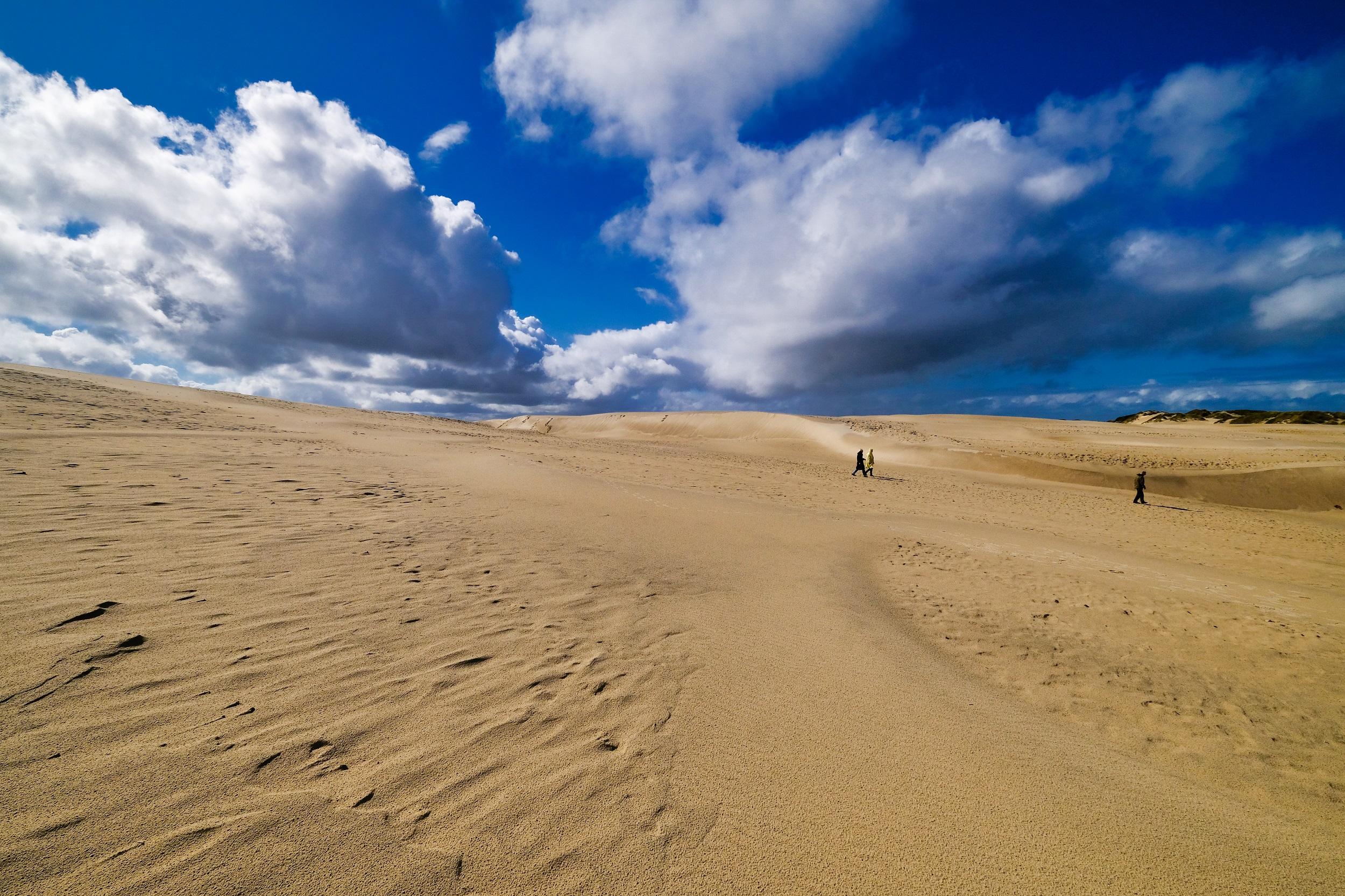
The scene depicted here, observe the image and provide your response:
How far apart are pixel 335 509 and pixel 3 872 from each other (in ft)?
22.7

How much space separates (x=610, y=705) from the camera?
3.61m

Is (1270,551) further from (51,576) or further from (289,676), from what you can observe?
(51,576)

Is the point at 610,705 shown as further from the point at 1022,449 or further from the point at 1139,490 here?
the point at 1022,449

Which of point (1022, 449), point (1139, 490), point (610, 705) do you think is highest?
point (1022, 449)

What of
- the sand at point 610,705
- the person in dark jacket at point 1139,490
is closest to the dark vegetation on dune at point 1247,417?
the person in dark jacket at point 1139,490

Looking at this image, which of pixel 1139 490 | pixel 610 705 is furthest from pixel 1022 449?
pixel 610 705

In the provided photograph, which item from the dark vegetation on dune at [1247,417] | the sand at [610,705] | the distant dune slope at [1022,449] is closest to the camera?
the sand at [610,705]

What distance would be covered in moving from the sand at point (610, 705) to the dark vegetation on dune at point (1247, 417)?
240ft

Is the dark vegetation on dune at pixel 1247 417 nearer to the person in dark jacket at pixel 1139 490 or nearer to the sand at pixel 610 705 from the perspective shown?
the person in dark jacket at pixel 1139 490

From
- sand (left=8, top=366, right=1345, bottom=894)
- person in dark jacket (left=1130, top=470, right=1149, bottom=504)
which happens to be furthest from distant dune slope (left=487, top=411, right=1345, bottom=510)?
sand (left=8, top=366, right=1345, bottom=894)

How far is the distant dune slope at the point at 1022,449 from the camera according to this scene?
73.7 ft

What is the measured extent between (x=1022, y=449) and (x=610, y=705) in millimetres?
41269

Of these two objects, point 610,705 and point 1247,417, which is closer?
point 610,705

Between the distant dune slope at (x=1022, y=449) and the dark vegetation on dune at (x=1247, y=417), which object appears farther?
the dark vegetation on dune at (x=1247, y=417)
